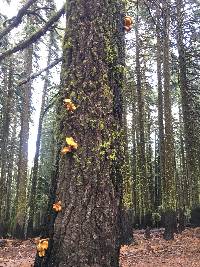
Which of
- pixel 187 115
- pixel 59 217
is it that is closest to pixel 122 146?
pixel 59 217

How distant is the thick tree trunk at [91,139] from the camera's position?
10.4ft

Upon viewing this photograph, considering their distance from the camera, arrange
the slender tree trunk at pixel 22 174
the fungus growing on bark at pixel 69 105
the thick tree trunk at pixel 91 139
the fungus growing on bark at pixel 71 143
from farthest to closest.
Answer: the slender tree trunk at pixel 22 174
the fungus growing on bark at pixel 69 105
the fungus growing on bark at pixel 71 143
the thick tree trunk at pixel 91 139

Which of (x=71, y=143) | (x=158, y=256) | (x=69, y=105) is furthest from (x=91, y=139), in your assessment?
(x=158, y=256)

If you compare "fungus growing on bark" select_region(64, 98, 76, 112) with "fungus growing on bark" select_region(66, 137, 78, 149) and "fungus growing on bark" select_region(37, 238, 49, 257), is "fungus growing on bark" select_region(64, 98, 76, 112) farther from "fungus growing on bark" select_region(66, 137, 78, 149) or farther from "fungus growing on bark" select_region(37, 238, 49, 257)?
"fungus growing on bark" select_region(37, 238, 49, 257)

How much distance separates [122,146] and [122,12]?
4.66ft

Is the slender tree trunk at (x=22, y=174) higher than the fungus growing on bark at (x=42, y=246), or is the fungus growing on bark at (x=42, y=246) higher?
the slender tree trunk at (x=22, y=174)

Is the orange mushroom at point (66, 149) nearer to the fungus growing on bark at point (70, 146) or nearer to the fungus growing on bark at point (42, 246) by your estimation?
the fungus growing on bark at point (70, 146)

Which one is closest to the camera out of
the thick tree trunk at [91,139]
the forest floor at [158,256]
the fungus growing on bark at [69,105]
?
the thick tree trunk at [91,139]

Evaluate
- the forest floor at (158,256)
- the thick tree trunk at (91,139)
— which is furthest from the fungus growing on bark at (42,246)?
the forest floor at (158,256)

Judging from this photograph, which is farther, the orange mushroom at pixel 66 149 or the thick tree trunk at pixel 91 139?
the orange mushroom at pixel 66 149

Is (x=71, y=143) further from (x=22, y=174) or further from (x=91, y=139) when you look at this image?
(x=22, y=174)

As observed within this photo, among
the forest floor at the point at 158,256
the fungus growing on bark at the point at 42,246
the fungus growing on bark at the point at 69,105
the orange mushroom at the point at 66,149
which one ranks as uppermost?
the fungus growing on bark at the point at 69,105

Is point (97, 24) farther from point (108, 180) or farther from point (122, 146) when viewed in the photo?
point (108, 180)

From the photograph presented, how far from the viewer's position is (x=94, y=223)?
3.19 meters
